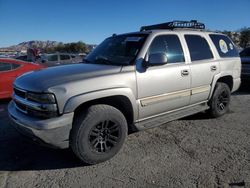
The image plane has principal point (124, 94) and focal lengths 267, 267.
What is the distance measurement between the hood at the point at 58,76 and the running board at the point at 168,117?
0.96 m

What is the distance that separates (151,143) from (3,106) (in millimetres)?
4631

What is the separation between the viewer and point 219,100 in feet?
19.0

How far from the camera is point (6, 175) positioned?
3434 mm

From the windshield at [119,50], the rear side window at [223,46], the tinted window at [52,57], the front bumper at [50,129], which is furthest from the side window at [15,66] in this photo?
the tinted window at [52,57]

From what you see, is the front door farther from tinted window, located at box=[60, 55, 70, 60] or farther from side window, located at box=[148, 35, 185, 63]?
tinted window, located at box=[60, 55, 70, 60]

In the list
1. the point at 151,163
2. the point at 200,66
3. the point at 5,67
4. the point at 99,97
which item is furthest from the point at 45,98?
the point at 5,67

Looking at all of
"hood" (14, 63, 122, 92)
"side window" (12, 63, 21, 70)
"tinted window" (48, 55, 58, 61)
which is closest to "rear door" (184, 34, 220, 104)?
"hood" (14, 63, 122, 92)

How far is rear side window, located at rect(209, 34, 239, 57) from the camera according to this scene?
5.62 m

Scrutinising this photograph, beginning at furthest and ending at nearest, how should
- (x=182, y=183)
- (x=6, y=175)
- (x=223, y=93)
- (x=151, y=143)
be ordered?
(x=223, y=93) → (x=151, y=143) → (x=6, y=175) → (x=182, y=183)

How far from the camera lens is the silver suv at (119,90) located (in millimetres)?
3312

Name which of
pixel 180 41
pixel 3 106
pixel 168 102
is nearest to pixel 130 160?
pixel 168 102

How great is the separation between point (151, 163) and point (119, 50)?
6.39ft

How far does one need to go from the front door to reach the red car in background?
4805 millimetres

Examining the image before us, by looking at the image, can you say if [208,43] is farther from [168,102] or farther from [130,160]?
[130,160]
